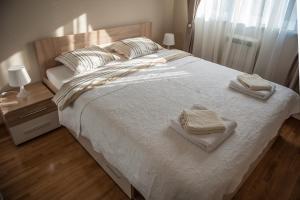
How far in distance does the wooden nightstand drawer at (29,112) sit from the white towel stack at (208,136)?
56.5 inches

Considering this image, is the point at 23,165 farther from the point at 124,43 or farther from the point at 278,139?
the point at 278,139

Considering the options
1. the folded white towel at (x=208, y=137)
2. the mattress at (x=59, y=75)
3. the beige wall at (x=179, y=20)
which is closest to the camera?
the folded white towel at (x=208, y=137)

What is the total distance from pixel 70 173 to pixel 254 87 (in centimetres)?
190

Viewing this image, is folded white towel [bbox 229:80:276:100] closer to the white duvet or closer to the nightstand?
the white duvet

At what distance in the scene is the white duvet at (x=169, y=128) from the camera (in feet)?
3.84

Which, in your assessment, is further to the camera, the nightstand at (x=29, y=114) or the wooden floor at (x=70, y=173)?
the nightstand at (x=29, y=114)

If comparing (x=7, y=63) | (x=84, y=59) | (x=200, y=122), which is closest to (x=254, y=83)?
(x=200, y=122)

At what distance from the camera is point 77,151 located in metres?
2.07

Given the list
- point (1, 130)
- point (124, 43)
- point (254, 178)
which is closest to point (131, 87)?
point (124, 43)

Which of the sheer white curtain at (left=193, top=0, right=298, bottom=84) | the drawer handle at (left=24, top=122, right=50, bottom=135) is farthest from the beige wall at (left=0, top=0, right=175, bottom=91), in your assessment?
the sheer white curtain at (left=193, top=0, right=298, bottom=84)

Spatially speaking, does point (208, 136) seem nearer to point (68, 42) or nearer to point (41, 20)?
point (68, 42)

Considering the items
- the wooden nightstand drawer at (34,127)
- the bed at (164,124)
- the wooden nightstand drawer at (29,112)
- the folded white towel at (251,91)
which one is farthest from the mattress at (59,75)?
the folded white towel at (251,91)

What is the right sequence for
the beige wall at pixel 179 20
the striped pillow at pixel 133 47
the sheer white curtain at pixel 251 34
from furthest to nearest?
1. the beige wall at pixel 179 20
2. the striped pillow at pixel 133 47
3. the sheer white curtain at pixel 251 34

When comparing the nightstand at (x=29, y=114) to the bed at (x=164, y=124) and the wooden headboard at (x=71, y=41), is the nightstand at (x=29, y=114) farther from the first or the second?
the wooden headboard at (x=71, y=41)
